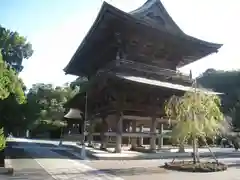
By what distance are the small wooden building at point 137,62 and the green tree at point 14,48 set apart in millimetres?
4561

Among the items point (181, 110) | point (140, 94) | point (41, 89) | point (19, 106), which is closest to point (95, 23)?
point (140, 94)

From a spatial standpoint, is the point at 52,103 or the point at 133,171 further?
the point at 52,103

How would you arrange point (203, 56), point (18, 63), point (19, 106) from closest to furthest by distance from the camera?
point (19, 106) < point (18, 63) < point (203, 56)

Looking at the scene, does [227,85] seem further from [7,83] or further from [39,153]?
[7,83]

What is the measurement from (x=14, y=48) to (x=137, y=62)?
27.7 ft

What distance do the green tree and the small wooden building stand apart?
4.56 m

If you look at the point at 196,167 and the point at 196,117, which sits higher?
the point at 196,117

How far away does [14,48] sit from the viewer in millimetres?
18938

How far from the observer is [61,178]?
36.4ft

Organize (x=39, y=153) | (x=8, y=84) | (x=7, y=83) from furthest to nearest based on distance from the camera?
(x=39, y=153) < (x=8, y=84) < (x=7, y=83)

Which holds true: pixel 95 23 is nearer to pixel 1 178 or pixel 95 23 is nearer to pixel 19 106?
pixel 19 106

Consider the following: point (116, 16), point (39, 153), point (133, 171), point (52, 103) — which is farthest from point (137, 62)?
point (52, 103)

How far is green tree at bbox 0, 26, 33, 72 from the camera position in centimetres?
1630

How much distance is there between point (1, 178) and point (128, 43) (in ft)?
43.0
